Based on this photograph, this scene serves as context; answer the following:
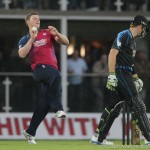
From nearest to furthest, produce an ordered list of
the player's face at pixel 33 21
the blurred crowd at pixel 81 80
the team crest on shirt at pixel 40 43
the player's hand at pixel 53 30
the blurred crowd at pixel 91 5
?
the player's hand at pixel 53 30, the player's face at pixel 33 21, the team crest on shirt at pixel 40 43, the blurred crowd at pixel 81 80, the blurred crowd at pixel 91 5

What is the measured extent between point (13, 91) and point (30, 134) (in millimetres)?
5997

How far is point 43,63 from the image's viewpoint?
47.9 feet

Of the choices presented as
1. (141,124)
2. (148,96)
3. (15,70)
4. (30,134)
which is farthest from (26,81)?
(141,124)

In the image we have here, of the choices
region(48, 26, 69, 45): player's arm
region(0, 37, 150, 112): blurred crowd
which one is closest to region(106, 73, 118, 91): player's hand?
region(48, 26, 69, 45): player's arm

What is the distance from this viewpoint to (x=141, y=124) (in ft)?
44.5

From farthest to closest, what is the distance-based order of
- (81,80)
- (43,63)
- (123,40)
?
(81,80), (43,63), (123,40)

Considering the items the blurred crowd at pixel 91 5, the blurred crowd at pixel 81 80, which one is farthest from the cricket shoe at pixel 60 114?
the blurred crowd at pixel 91 5

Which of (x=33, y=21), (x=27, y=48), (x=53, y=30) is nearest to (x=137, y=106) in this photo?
(x=53, y=30)

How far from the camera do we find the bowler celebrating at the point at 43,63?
1430 cm

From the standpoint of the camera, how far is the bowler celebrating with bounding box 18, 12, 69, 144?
46.9 ft

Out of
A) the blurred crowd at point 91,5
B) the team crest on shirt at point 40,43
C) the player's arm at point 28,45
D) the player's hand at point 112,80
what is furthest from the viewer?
the blurred crowd at point 91,5

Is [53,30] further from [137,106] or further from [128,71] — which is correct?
[137,106]

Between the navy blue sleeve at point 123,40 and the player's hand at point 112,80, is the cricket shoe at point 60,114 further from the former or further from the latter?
the navy blue sleeve at point 123,40

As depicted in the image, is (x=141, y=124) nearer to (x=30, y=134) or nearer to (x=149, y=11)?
(x=30, y=134)
